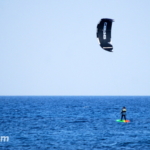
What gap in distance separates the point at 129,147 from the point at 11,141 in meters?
12.3

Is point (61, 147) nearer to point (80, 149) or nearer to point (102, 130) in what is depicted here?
point (80, 149)

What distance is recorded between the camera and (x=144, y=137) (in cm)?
3784

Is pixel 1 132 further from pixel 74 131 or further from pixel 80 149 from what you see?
pixel 80 149

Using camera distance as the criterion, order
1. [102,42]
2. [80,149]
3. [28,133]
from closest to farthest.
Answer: [102,42] → [80,149] → [28,133]

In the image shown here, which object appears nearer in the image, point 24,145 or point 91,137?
point 24,145

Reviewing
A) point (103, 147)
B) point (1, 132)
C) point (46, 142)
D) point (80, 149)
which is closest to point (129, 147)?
point (103, 147)

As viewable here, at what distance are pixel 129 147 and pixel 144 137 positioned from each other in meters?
6.17

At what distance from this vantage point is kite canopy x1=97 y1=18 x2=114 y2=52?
81.7ft

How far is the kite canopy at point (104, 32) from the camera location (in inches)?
981

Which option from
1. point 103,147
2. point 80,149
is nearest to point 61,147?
point 80,149

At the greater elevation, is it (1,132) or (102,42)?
(102,42)

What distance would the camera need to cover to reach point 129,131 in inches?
1670

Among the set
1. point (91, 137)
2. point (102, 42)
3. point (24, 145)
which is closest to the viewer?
point (102, 42)

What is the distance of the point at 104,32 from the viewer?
2538 cm
